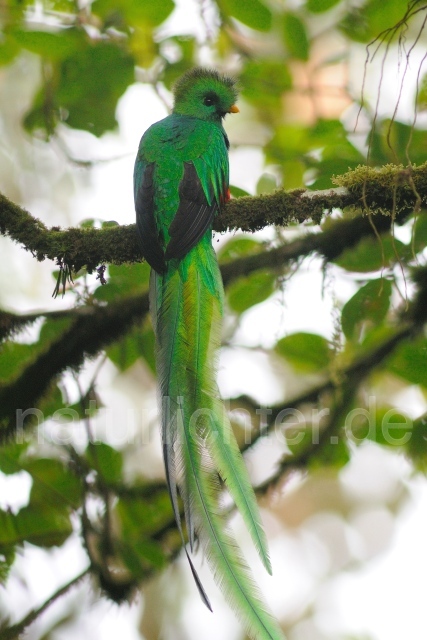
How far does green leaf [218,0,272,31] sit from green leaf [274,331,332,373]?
3.86 ft

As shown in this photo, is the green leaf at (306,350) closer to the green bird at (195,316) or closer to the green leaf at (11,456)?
the green bird at (195,316)

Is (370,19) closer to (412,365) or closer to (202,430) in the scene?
(412,365)

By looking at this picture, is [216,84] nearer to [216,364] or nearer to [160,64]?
[160,64]

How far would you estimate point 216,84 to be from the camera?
3.16 meters

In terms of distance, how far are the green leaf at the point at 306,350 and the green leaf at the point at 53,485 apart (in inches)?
37.1

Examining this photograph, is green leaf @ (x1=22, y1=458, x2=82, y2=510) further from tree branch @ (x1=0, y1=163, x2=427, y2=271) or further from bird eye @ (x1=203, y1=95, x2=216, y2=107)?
bird eye @ (x1=203, y1=95, x2=216, y2=107)

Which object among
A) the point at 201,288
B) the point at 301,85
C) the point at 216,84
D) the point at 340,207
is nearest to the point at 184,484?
the point at 201,288

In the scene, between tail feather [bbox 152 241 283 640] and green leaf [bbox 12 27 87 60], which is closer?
tail feather [bbox 152 241 283 640]

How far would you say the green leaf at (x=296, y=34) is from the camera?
2.96 m

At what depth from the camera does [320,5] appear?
280 centimetres

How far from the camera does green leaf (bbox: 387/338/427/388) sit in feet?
8.30

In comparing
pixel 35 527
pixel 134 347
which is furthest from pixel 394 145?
pixel 35 527

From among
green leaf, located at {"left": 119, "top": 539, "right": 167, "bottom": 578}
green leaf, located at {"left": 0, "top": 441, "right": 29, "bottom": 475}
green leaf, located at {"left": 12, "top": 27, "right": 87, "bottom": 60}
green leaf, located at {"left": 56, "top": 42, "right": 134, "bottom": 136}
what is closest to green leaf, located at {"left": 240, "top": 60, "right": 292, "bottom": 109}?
green leaf, located at {"left": 56, "top": 42, "right": 134, "bottom": 136}

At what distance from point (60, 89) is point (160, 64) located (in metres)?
0.50
